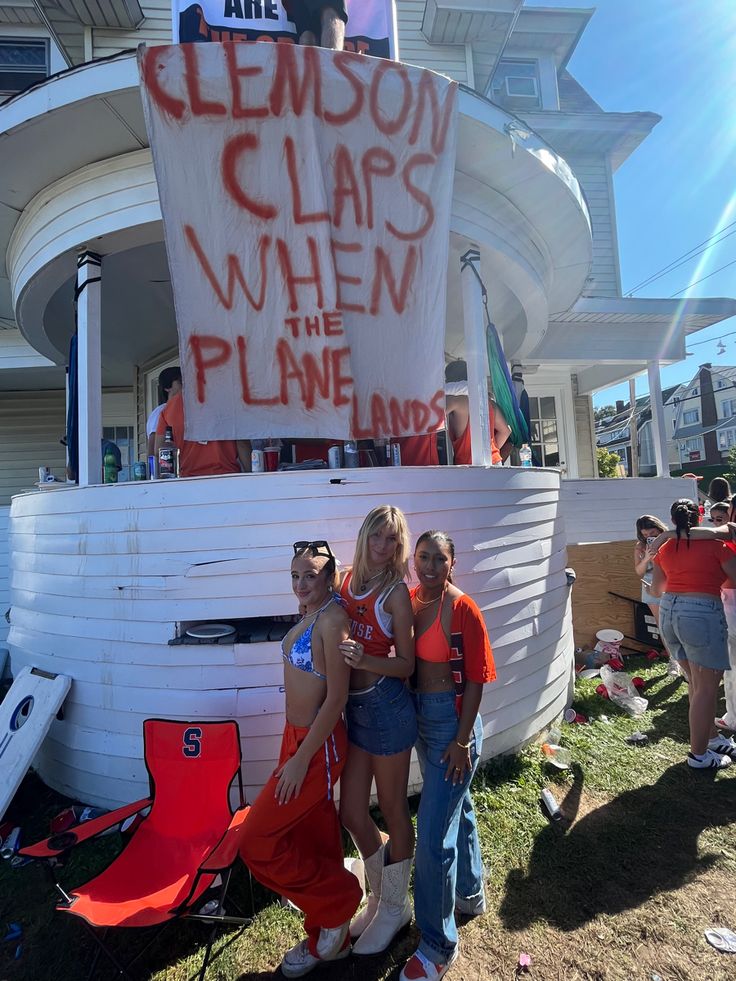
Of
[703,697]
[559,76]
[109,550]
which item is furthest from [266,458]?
[559,76]

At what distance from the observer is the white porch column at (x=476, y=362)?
3.99 meters

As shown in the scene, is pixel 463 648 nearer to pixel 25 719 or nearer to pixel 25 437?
pixel 25 719

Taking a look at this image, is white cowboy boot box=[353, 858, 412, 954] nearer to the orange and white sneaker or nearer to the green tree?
the orange and white sneaker

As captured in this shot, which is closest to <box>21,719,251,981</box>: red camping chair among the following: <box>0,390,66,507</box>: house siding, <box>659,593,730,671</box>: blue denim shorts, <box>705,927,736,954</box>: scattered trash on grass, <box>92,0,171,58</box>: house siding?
<box>705,927,736,954</box>: scattered trash on grass

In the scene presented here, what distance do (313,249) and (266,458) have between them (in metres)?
1.41

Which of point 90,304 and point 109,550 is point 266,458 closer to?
point 109,550

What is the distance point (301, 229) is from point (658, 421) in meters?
7.04

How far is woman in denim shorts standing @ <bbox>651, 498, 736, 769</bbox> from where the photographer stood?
345 cm

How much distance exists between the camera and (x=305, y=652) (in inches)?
84.0

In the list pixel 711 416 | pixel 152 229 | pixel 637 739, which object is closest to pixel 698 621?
pixel 637 739

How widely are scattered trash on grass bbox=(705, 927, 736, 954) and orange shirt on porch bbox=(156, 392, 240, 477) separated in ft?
11.7

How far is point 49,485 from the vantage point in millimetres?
4488

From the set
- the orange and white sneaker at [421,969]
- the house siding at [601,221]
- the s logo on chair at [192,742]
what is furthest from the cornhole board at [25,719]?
the house siding at [601,221]

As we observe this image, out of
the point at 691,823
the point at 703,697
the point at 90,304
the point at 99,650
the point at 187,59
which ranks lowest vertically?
the point at 691,823
